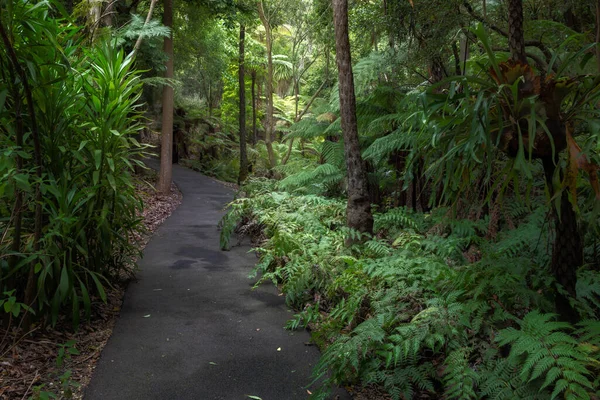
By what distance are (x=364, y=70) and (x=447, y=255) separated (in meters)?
4.28

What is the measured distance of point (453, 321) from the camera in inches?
116

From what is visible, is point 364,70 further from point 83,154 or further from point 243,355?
point 243,355

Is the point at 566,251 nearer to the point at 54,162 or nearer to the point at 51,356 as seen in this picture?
the point at 51,356

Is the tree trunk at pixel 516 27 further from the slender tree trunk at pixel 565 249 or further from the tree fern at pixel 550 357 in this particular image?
the tree fern at pixel 550 357

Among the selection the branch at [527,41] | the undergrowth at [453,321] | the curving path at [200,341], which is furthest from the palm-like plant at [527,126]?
the branch at [527,41]

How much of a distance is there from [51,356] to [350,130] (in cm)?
399

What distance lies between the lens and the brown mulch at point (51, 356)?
293 centimetres

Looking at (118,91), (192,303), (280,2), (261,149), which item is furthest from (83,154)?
(261,149)

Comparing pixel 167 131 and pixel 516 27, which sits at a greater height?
pixel 516 27

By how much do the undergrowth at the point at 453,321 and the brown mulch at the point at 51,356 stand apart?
5.71ft

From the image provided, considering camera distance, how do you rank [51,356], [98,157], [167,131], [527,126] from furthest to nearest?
[167,131] < [98,157] < [51,356] < [527,126]

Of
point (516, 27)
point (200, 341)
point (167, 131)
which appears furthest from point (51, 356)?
point (167, 131)

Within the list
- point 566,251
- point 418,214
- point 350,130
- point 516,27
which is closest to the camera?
point 566,251

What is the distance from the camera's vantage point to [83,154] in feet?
13.5
